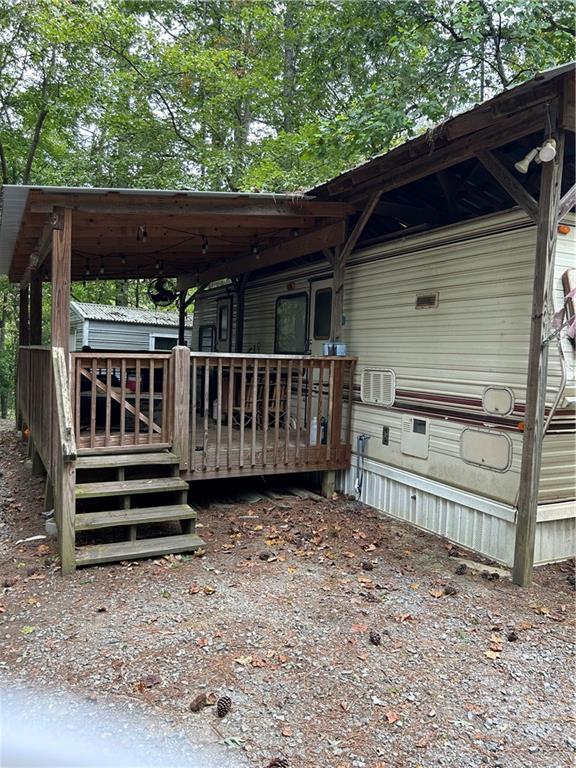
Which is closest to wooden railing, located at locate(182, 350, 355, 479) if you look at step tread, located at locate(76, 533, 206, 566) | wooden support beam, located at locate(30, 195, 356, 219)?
step tread, located at locate(76, 533, 206, 566)

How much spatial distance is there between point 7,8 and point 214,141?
576 centimetres

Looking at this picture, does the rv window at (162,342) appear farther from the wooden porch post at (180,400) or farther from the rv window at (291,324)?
the wooden porch post at (180,400)

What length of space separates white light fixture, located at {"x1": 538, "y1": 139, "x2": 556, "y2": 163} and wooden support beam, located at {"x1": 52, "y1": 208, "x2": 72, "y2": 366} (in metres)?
3.72

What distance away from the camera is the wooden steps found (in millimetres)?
4094

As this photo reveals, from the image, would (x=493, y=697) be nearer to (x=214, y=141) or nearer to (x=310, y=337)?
(x=310, y=337)

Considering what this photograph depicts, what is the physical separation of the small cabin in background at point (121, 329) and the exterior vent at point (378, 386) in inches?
396

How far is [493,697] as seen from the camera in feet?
8.48

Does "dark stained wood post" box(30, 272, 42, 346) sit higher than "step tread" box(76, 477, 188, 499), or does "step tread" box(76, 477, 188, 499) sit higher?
"dark stained wood post" box(30, 272, 42, 346)

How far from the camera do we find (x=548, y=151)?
3428 millimetres

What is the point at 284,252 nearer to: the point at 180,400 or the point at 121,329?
the point at 180,400

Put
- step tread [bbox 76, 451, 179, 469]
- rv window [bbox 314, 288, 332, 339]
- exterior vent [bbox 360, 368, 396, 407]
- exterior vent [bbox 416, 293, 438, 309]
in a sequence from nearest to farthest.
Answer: step tread [bbox 76, 451, 179, 469] → exterior vent [bbox 416, 293, 438, 309] → exterior vent [bbox 360, 368, 396, 407] → rv window [bbox 314, 288, 332, 339]

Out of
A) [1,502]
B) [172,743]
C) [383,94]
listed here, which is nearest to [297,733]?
[172,743]

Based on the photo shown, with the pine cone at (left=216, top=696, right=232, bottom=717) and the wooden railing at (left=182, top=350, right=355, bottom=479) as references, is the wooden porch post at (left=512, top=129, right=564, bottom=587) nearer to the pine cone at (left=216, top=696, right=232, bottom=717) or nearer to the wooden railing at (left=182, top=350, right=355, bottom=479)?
the wooden railing at (left=182, top=350, right=355, bottom=479)

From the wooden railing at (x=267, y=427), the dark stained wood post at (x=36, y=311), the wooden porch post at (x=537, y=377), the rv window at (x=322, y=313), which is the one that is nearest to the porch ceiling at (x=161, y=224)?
the dark stained wood post at (x=36, y=311)
